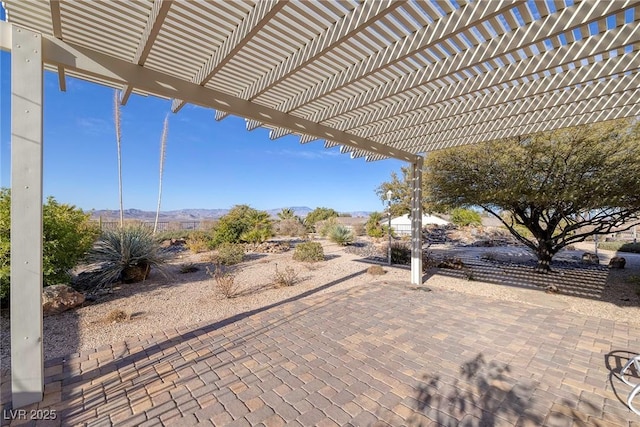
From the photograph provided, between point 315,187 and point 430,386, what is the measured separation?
3467 cm

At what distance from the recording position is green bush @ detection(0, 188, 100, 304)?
14.1ft

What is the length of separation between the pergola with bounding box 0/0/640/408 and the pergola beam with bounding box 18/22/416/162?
0.04ft

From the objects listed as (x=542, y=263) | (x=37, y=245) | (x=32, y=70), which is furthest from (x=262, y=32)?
(x=542, y=263)

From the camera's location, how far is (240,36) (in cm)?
264

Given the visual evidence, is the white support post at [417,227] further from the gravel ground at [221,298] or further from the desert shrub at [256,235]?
the desert shrub at [256,235]

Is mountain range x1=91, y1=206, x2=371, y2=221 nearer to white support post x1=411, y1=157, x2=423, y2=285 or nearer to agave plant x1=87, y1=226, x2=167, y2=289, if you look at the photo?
agave plant x1=87, y1=226, x2=167, y2=289

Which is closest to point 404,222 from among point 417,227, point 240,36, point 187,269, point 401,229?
point 401,229

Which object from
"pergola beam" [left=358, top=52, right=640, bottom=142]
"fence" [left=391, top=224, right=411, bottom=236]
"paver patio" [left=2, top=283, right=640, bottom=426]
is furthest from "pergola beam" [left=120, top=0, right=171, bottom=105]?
"fence" [left=391, top=224, right=411, bottom=236]

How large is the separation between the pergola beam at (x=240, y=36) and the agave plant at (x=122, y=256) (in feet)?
15.2

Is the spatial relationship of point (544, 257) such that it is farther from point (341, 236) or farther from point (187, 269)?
point (187, 269)

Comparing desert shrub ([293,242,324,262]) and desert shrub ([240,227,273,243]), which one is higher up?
desert shrub ([240,227,273,243])

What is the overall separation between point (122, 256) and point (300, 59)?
5884mm

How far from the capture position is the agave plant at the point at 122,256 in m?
6.04

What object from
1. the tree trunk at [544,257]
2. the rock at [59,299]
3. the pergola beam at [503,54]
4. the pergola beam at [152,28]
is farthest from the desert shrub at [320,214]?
the pergola beam at [152,28]
